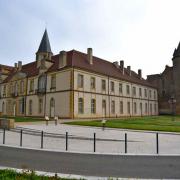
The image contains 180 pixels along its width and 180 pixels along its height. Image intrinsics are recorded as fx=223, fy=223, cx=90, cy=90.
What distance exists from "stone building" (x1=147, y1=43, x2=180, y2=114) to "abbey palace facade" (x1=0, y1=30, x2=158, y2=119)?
8263 mm

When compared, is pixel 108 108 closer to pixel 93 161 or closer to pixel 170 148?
pixel 170 148

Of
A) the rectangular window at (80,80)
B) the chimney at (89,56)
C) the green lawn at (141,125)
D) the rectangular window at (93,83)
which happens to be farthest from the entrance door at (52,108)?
the green lawn at (141,125)

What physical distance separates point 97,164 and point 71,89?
74.4 ft

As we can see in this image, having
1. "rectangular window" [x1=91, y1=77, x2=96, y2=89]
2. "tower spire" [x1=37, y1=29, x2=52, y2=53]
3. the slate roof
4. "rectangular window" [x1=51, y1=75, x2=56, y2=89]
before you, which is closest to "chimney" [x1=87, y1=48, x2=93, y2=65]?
the slate roof

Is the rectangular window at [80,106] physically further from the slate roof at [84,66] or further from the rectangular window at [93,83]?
the slate roof at [84,66]

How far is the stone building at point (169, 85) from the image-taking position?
52031mm

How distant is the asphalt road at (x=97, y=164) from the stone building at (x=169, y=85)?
4342 cm

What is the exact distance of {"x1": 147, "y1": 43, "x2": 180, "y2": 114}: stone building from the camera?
171 ft

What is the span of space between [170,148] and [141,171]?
4700 millimetres

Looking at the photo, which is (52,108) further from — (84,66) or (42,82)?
(84,66)

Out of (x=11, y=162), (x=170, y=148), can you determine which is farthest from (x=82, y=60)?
(x=11, y=162)

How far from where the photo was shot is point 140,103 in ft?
152

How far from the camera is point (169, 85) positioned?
57.0m

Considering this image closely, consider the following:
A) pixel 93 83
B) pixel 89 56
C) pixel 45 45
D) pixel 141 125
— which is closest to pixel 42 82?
pixel 93 83
